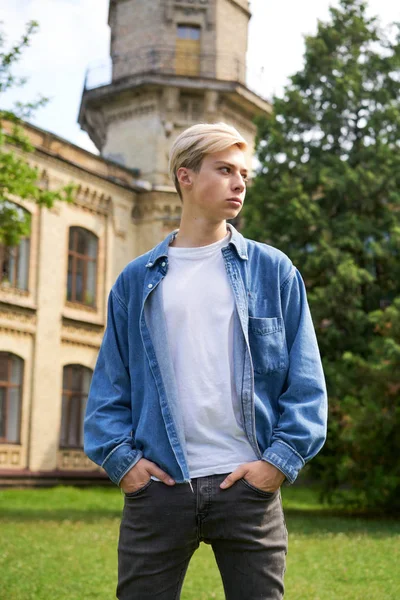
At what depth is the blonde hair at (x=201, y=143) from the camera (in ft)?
9.41

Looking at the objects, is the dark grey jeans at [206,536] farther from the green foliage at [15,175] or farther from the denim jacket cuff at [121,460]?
the green foliage at [15,175]

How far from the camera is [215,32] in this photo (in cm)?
2836

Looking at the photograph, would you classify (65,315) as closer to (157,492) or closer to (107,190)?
(107,190)

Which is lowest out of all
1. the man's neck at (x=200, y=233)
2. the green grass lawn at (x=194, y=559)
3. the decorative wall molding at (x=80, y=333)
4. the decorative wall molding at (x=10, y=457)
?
the green grass lawn at (x=194, y=559)

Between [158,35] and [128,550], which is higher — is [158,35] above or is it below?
above

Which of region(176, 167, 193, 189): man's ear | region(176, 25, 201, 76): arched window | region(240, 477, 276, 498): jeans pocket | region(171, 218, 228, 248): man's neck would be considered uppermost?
region(176, 25, 201, 76): arched window

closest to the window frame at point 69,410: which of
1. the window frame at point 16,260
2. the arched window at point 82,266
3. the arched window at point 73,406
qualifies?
the arched window at point 73,406

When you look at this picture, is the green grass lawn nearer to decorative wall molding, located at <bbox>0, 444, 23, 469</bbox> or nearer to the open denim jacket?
the open denim jacket

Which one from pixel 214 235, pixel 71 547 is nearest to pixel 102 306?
pixel 71 547

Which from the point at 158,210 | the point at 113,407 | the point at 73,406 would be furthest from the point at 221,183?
the point at 158,210

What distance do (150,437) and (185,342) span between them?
34cm

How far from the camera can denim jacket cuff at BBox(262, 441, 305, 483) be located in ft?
8.68

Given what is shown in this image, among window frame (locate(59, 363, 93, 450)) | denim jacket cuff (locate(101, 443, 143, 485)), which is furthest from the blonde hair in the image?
window frame (locate(59, 363, 93, 450))

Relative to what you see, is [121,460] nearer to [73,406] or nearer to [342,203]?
[342,203]
